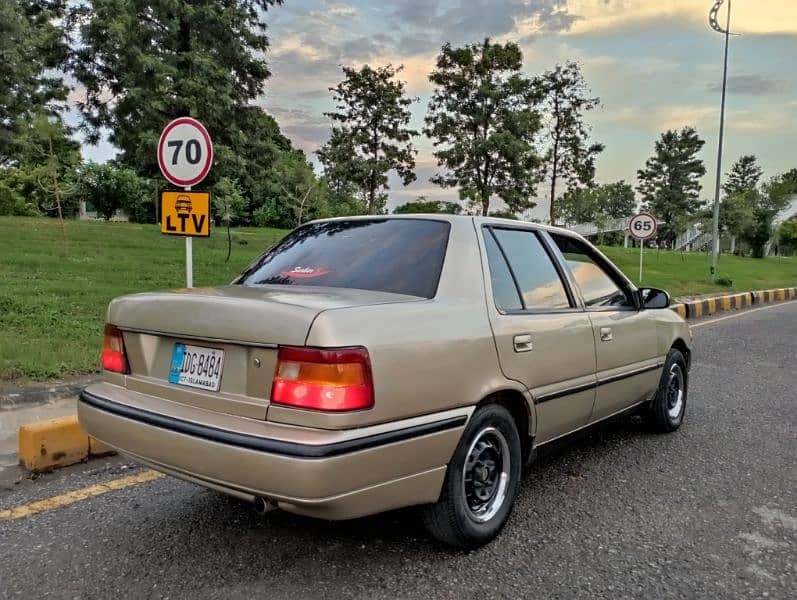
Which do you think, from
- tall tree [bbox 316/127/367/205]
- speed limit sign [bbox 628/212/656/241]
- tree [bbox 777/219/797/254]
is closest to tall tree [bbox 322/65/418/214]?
tall tree [bbox 316/127/367/205]

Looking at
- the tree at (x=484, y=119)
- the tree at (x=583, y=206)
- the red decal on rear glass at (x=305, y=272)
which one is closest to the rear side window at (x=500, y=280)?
the red decal on rear glass at (x=305, y=272)

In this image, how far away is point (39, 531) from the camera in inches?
117

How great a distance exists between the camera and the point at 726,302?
50.4ft

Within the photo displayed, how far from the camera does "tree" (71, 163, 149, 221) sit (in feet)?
120

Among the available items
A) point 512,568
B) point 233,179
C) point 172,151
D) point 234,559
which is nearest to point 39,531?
point 234,559

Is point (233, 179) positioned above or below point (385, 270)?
above

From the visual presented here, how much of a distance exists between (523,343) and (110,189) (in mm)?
38836

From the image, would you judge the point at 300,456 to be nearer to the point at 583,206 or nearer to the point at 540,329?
the point at 540,329

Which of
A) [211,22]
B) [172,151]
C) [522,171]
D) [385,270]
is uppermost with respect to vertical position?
[211,22]

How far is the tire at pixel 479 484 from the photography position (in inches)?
106

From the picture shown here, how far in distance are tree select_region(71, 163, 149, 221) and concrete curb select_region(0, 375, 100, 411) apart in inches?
1336

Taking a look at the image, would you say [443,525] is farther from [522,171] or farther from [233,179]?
[522,171]

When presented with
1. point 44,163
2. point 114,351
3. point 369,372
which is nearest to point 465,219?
point 369,372

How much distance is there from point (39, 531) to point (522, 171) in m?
26.8
